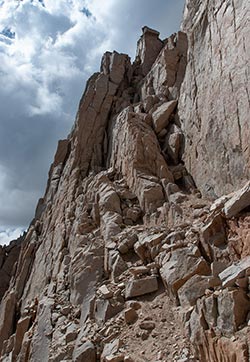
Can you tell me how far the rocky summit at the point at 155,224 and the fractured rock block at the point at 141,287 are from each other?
6 centimetres

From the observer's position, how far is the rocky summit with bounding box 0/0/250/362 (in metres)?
12.1

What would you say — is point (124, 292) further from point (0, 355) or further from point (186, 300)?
point (0, 355)

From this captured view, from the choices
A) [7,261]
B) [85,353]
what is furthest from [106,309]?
[7,261]

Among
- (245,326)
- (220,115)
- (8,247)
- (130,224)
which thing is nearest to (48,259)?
(130,224)

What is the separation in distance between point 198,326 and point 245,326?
5.39 feet

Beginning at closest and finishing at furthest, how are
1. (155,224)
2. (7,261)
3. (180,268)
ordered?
(180,268) < (155,224) < (7,261)

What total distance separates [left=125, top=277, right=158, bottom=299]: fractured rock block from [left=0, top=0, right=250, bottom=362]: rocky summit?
6cm

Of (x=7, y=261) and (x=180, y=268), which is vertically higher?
(x=7, y=261)

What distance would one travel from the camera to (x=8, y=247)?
1966 inches

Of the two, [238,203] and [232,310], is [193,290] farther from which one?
[238,203]

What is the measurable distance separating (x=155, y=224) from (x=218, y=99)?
25.2ft

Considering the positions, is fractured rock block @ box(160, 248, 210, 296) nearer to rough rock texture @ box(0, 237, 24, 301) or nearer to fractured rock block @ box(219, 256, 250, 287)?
fractured rock block @ box(219, 256, 250, 287)

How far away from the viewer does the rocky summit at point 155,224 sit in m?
12.1

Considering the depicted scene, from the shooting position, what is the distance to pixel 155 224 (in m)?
19.8
